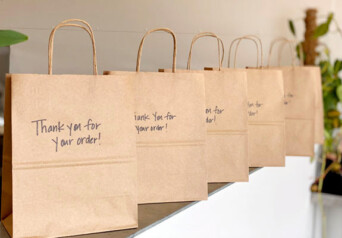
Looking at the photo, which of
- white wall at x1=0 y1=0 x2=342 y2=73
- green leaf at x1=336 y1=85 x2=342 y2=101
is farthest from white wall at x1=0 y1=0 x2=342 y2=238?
green leaf at x1=336 y1=85 x2=342 y2=101

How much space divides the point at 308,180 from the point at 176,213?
5.70ft

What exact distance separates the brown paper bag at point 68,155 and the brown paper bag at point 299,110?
0.88 metres

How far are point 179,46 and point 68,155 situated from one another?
0.75m

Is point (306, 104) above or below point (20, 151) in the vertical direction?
above

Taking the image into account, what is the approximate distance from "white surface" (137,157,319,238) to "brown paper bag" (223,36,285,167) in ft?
0.44

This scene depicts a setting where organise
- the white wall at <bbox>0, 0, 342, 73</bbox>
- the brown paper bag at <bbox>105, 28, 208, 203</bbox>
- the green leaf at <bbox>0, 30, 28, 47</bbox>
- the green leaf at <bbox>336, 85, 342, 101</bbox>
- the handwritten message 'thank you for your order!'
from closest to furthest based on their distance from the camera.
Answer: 1. the green leaf at <bbox>0, 30, 28, 47</bbox>
2. the handwritten message 'thank you for your order!'
3. the brown paper bag at <bbox>105, 28, 208, 203</bbox>
4. the white wall at <bbox>0, 0, 342, 73</bbox>
5. the green leaf at <bbox>336, 85, 342, 101</bbox>

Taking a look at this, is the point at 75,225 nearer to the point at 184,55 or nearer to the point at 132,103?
the point at 132,103

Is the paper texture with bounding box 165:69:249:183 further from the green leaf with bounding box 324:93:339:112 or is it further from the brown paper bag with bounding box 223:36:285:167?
the green leaf with bounding box 324:93:339:112

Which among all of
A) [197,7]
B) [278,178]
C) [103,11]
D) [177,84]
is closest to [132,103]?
[177,84]

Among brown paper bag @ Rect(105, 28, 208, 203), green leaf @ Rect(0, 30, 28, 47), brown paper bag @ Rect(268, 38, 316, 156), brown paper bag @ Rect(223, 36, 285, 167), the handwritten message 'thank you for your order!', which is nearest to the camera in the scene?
green leaf @ Rect(0, 30, 28, 47)

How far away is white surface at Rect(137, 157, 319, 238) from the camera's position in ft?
3.37

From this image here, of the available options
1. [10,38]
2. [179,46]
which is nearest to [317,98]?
[179,46]

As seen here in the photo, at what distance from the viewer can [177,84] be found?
0.93m

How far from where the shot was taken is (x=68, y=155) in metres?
0.75
